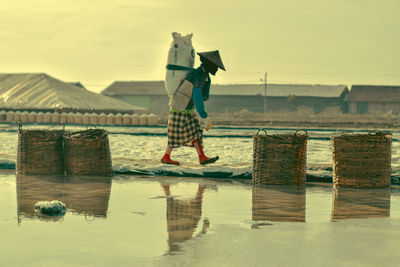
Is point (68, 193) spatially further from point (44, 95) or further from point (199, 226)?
point (44, 95)

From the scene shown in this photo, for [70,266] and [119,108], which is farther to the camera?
[119,108]

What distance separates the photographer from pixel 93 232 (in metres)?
6.23

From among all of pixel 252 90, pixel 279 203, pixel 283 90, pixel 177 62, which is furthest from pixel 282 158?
pixel 252 90

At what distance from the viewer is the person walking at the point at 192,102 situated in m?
11.6

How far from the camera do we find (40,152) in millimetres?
11867

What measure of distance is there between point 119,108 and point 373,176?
222 feet

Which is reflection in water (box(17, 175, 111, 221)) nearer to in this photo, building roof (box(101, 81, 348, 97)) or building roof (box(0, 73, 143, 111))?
building roof (box(0, 73, 143, 111))

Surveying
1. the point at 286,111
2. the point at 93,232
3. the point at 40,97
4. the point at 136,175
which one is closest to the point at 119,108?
the point at 40,97

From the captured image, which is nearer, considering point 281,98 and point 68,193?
point 68,193

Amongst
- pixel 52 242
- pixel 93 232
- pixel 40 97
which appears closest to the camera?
pixel 52 242

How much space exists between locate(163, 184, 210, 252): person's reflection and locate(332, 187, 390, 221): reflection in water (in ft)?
4.91

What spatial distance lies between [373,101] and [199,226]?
85.1 meters

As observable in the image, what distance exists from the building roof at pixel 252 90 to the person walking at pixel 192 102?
80.2 meters

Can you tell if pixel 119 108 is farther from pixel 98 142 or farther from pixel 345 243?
pixel 345 243
